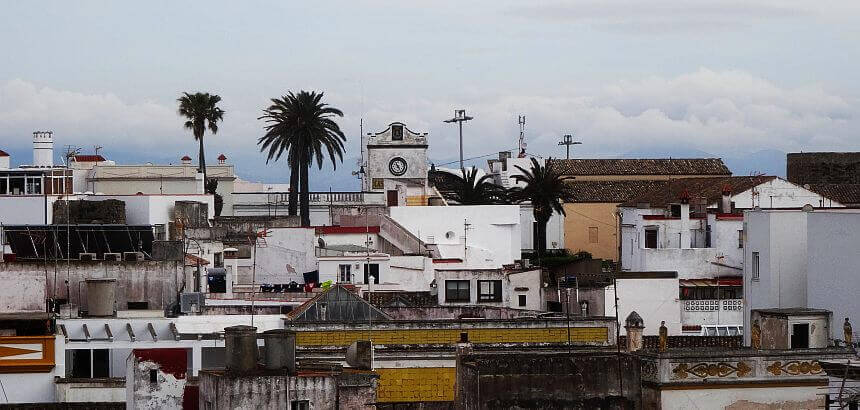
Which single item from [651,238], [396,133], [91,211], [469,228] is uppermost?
[396,133]

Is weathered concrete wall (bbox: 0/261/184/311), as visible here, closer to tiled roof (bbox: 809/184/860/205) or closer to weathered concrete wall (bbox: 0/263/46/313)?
weathered concrete wall (bbox: 0/263/46/313)

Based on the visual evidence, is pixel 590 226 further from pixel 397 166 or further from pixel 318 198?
pixel 318 198

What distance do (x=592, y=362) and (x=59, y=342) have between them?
12623mm

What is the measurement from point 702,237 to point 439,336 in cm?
3937

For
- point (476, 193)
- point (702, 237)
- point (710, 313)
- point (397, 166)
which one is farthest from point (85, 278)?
point (476, 193)

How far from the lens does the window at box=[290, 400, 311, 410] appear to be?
26320mm

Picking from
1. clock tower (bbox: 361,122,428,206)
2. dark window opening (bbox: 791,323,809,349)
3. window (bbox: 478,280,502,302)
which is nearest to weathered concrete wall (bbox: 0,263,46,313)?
window (bbox: 478,280,502,302)

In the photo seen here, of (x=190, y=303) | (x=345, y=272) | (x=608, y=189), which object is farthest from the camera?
(x=608, y=189)

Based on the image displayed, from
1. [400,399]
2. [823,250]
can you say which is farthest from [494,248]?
[400,399]

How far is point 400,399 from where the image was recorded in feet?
124

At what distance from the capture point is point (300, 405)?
26391 millimetres

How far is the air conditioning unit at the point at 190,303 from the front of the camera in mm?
42688

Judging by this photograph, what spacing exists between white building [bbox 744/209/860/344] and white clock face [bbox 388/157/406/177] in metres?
45.7

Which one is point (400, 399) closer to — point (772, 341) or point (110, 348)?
point (110, 348)
